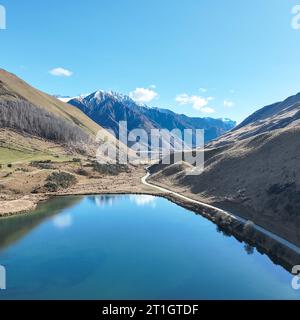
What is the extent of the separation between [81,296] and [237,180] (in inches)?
2568

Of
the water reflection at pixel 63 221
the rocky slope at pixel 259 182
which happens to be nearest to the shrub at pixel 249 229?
the rocky slope at pixel 259 182

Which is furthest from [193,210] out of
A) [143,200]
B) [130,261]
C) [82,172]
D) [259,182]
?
[82,172]

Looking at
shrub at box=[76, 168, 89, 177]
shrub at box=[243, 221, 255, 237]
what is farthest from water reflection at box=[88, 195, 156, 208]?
shrub at box=[76, 168, 89, 177]

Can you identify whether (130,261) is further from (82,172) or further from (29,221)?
(82,172)

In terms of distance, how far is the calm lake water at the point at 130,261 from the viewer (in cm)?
4081

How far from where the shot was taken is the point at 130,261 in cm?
5062

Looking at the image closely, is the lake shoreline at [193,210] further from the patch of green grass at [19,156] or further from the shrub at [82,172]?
the patch of green grass at [19,156]

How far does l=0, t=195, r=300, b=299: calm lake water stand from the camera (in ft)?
134

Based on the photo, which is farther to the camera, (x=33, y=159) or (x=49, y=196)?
(x=33, y=159)

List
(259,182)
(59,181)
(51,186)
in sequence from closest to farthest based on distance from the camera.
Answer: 1. (259,182)
2. (51,186)
3. (59,181)
